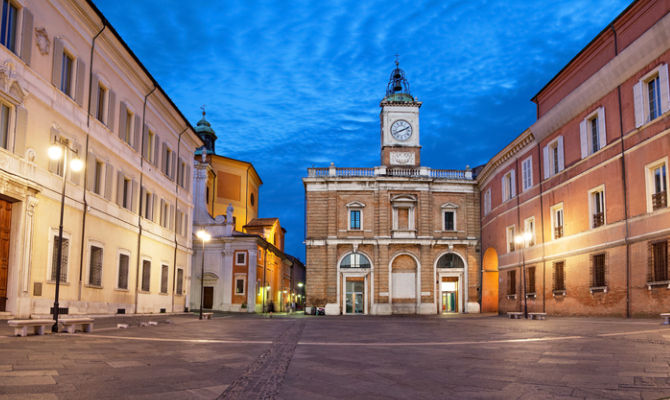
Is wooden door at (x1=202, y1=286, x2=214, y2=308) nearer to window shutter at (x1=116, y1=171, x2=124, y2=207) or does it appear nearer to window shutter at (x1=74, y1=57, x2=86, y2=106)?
window shutter at (x1=116, y1=171, x2=124, y2=207)

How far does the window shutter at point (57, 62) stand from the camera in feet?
63.0

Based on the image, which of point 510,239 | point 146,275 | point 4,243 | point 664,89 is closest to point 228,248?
point 146,275

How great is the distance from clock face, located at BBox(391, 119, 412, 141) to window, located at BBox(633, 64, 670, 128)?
3116 cm

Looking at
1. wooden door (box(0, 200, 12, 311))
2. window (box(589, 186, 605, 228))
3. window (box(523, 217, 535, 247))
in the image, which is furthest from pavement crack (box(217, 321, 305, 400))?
window (box(523, 217, 535, 247))

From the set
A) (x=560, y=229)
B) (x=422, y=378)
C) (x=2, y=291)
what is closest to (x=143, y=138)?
(x=2, y=291)

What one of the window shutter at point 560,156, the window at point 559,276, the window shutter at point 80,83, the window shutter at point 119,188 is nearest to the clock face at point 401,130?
the window shutter at point 560,156

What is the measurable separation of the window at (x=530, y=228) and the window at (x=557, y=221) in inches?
110

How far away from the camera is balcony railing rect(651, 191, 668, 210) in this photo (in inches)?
833

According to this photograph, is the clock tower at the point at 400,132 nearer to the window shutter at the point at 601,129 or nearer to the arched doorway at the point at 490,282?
the arched doorway at the point at 490,282

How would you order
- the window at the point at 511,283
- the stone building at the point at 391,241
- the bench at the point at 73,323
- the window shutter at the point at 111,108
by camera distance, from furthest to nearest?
the stone building at the point at 391,241, the window at the point at 511,283, the window shutter at the point at 111,108, the bench at the point at 73,323

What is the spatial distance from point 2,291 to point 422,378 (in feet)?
47.4

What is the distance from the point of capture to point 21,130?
17344mm

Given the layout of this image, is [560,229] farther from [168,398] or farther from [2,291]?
[168,398]

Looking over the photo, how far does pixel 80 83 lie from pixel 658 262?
21572 millimetres
